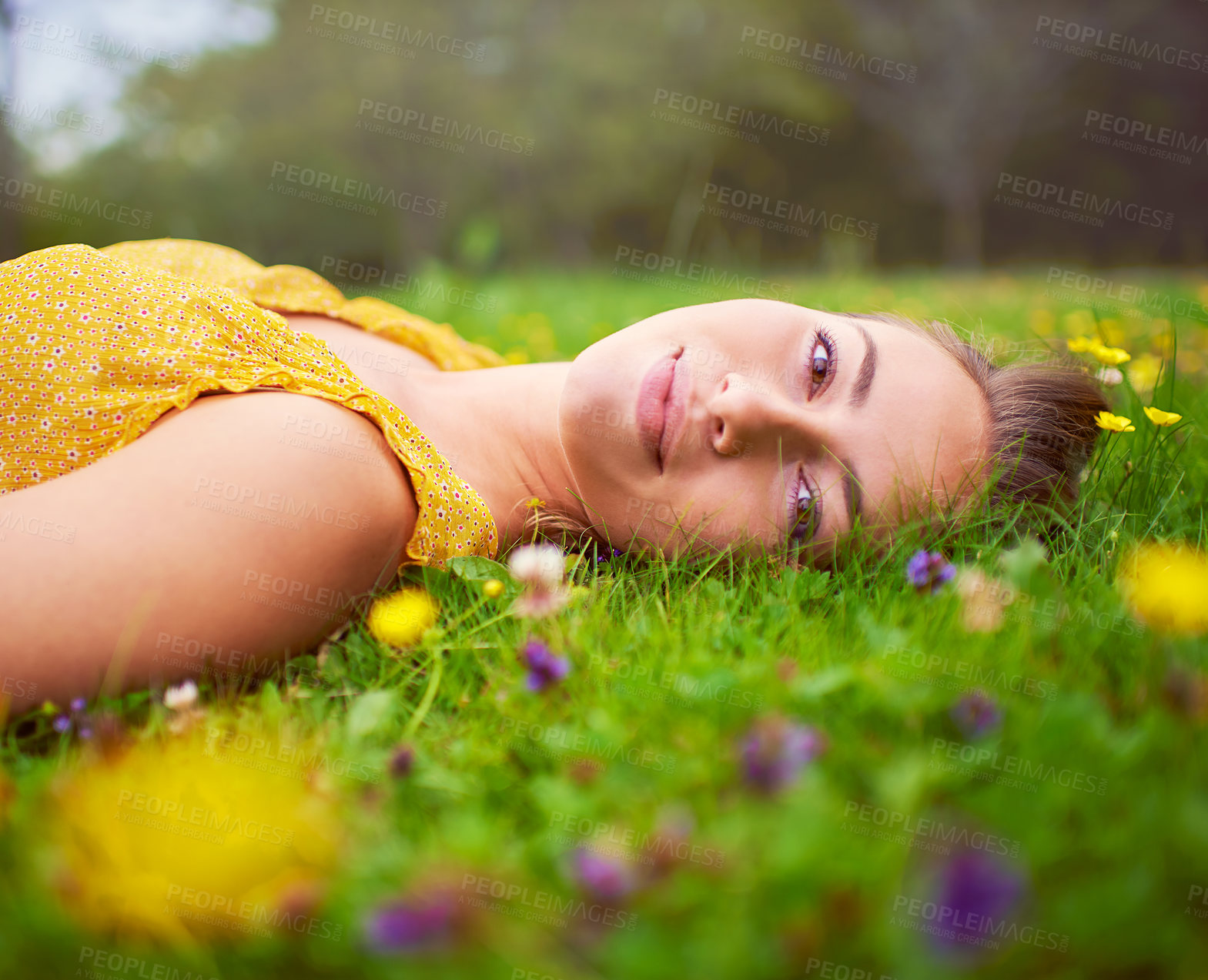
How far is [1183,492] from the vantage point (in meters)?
2.31

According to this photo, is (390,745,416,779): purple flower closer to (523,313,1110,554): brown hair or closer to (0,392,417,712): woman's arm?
(0,392,417,712): woman's arm

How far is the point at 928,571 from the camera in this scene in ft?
5.52

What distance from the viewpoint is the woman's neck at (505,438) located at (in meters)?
2.32

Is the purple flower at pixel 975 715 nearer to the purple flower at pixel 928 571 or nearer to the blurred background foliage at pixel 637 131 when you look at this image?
the purple flower at pixel 928 571

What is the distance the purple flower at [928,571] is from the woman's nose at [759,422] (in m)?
0.44

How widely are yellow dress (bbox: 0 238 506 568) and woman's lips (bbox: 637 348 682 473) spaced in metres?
0.44

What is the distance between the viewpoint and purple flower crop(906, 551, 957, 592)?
165 cm

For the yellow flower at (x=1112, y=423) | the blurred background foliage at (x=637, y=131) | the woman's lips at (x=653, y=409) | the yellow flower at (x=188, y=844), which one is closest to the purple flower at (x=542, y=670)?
the yellow flower at (x=188, y=844)

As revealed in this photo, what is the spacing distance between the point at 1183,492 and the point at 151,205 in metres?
22.6

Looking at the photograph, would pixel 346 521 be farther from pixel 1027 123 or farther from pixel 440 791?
pixel 1027 123

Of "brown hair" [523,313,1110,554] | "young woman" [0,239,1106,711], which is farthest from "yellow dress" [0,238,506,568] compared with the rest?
"brown hair" [523,313,1110,554]

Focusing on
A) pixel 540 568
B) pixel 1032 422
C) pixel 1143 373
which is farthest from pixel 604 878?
pixel 1143 373

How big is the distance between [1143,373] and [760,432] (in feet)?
7.17

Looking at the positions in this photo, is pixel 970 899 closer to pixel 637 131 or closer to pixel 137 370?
pixel 137 370
